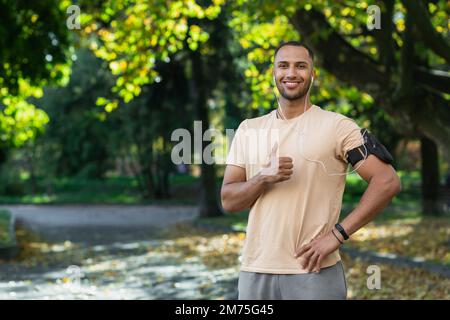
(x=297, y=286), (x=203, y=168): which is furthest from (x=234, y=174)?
(x=203, y=168)

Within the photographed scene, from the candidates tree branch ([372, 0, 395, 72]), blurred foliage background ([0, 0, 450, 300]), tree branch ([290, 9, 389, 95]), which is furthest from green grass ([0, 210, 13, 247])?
tree branch ([372, 0, 395, 72])

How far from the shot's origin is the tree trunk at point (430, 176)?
928 inches

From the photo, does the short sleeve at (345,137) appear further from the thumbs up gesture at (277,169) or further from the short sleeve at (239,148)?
the short sleeve at (239,148)

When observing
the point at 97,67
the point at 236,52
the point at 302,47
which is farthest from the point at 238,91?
the point at 302,47

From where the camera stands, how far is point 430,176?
2356 centimetres

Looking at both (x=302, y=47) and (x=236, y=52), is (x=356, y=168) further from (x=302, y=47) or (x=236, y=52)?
(x=236, y=52)

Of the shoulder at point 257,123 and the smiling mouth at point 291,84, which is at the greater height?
the smiling mouth at point 291,84

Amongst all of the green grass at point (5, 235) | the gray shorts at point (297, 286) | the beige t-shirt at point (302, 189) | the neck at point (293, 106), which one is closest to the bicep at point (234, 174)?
the beige t-shirt at point (302, 189)

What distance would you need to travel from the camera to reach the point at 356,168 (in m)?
→ 3.45

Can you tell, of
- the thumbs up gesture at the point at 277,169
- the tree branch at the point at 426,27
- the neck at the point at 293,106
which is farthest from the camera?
the tree branch at the point at 426,27

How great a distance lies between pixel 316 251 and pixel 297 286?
19 centimetres

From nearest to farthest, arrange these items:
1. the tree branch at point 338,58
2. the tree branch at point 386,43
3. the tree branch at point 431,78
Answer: the tree branch at point 386,43, the tree branch at point 431,78, the tree branch at point 338,58

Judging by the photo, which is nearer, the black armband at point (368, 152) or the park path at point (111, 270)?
the black armband at point (368, 152)

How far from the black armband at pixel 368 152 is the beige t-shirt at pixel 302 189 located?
29mm
